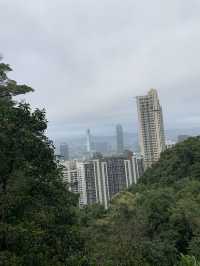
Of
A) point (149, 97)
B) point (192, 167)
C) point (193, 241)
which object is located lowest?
point (193, 241)

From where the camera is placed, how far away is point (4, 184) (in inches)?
438

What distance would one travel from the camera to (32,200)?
430 inches

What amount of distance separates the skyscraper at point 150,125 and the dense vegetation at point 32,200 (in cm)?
8631

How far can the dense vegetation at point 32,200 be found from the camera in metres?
9.52

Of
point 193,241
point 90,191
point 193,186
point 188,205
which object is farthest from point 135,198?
point 90,191

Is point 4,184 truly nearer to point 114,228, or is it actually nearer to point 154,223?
point 114,228

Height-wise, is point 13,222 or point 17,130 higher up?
point 17,130

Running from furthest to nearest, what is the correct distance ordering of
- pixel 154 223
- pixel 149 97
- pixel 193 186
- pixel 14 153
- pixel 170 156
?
1. pixel 149 97
2. pixel 170 156
3. pixel 193 186
4. pixel 154 223
5. pixel 14 153

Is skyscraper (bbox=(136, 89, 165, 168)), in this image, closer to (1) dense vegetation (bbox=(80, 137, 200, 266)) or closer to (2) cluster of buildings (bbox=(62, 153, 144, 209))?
(2) cluster of buildings (bbox=(62, 153, 144, 209))

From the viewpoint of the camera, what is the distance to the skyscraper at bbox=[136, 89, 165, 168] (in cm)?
9831

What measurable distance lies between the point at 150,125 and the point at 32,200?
90.1 m

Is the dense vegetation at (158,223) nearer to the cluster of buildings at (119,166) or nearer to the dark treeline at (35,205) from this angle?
the dark treeline at (35,205)

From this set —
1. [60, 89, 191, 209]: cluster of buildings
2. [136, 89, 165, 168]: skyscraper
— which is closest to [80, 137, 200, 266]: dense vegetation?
[60, 89, 191, 209]: cluster of buildings

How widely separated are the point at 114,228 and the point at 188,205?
Result: 6939mm
